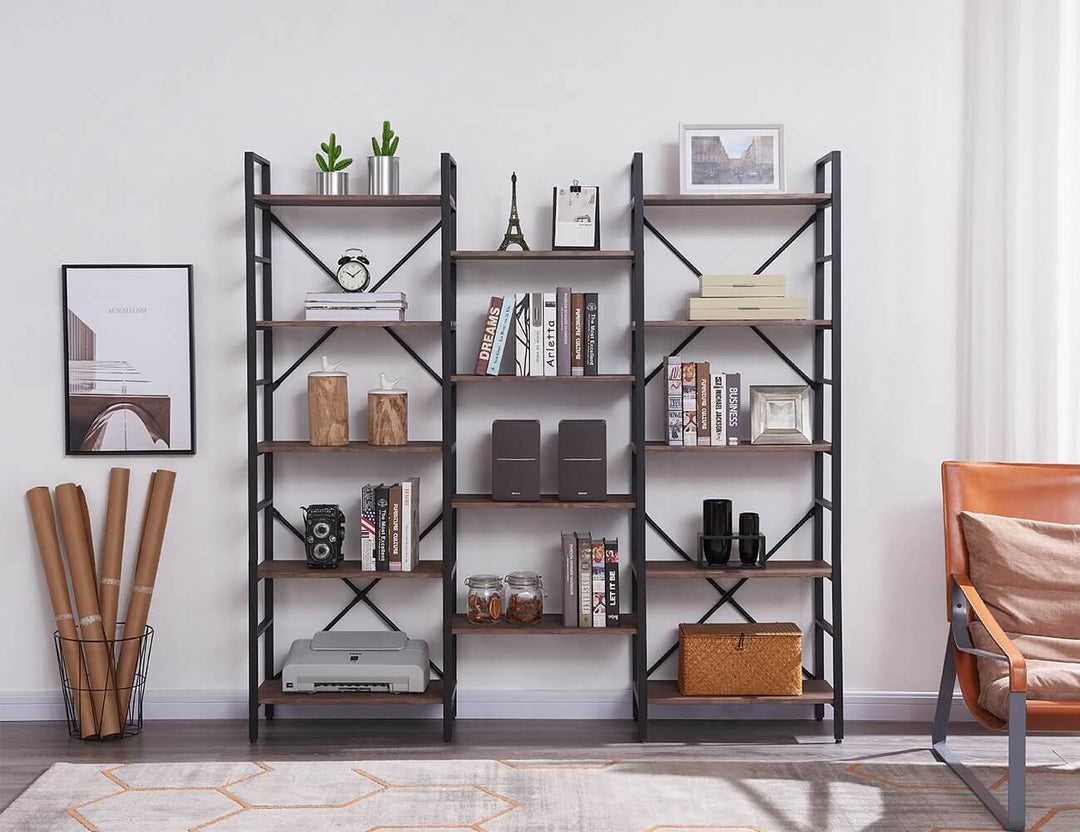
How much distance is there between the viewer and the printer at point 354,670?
3.34m

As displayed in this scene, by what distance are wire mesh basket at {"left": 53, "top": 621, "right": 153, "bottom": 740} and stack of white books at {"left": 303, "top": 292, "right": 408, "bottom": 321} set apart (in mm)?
1270

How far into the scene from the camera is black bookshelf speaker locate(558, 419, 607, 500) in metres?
3.35

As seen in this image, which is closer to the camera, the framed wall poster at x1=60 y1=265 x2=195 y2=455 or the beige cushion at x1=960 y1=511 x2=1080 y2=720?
the beige cushion at x1=960 y1=511 x2=1080 y2=720

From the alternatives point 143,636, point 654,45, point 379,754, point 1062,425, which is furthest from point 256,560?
point 1062,425

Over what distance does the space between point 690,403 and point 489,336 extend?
697 mm

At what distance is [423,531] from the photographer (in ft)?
11.8

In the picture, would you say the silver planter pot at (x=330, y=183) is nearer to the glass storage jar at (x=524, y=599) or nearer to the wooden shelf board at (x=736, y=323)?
the wooden shelf board at (x=736, y=323)

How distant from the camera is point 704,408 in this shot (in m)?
3.35

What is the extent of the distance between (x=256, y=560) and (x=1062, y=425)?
2.73 meters

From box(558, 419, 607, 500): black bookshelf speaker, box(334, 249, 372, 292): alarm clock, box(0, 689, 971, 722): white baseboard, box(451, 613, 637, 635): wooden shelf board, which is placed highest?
box(334, 249, 372, 292): alarm clock

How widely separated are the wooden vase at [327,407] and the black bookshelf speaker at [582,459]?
2.38 ft

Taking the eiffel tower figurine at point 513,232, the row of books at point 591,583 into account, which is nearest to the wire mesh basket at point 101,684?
the row of books at point 591,583

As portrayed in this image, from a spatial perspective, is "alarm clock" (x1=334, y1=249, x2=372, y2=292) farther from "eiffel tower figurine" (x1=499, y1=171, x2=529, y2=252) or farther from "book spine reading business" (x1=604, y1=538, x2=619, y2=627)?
"book spine reading business" (x1=604, y1=538, x2=619, y2=627)

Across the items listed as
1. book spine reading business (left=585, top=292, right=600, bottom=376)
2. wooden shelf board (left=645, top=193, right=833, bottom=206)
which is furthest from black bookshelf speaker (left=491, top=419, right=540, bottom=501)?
wooden shelf board (left=645, top=193, right=833, bottom=206)
